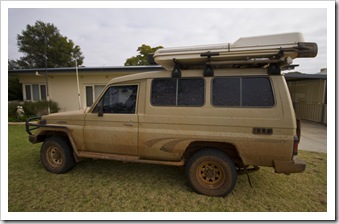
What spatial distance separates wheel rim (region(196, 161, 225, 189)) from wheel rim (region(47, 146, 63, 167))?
10.2 feet

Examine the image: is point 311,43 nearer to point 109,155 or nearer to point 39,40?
point 109,155

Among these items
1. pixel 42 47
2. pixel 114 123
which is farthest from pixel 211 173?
pixel 42 47

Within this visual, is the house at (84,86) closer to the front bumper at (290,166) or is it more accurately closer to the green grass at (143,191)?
the green grass at (143,191)

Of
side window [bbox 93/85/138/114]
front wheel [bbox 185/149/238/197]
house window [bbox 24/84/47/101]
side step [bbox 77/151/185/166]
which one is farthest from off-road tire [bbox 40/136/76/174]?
house window [bbox 24/84/47/101]

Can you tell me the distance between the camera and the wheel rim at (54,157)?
12.0ft

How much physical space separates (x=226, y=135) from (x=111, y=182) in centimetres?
245

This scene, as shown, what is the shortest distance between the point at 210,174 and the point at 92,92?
1004cm

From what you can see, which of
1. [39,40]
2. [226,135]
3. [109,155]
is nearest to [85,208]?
[109,155]

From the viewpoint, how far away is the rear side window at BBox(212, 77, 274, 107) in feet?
8.50

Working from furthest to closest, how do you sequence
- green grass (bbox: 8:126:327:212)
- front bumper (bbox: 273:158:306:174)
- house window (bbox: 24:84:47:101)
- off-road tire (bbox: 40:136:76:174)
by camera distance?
house window (bbox: 24:84:47:101) → off-road tire (bbox: 40:136:76:174) → green grass (bbox: 8:126:327:212) → front bumper (bbox: 273:158:306:174)

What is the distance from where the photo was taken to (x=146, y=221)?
2.46 metres

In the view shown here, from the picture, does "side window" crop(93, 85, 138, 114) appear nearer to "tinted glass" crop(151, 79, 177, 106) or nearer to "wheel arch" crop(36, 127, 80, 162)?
"tinted glass" crop(151, 79, 177, 106)

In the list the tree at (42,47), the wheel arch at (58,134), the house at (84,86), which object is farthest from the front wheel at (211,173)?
the tree at (42,47)

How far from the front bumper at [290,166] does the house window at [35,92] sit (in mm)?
13733
